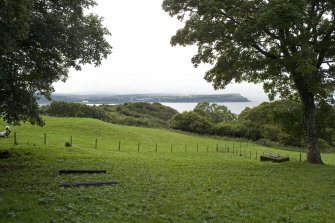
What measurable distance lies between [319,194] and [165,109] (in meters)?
147

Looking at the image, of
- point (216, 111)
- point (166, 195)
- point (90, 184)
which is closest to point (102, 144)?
point (90, 184)

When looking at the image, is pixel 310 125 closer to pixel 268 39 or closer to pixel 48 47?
pixel 268 39

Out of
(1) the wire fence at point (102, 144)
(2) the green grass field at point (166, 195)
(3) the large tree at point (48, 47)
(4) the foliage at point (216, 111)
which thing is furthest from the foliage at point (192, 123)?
(3) the large tree at point (48, 47)

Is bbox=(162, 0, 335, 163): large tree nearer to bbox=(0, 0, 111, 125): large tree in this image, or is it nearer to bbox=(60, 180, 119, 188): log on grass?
bbox=(0, 0, 111, 125): large tree

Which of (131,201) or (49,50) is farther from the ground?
(49,50)

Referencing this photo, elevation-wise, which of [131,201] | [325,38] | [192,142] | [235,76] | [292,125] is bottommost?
[192,142]

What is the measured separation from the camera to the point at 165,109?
163 metres

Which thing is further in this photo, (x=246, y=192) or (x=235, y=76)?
(x=235, y=76)

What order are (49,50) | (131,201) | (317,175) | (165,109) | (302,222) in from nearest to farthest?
(302,222), (131,201), (49,50), (317,175), (165,109)

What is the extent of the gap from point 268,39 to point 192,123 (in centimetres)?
7026

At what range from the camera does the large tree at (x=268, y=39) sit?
23.4 metres

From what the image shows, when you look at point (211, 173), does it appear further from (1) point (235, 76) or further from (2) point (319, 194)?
(1) point (235, 76)

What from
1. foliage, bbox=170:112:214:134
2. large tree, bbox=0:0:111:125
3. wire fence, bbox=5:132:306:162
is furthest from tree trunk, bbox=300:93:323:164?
foliage, bbox=170:112:214:134

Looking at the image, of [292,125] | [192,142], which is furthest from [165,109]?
[292,125]
